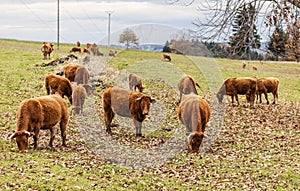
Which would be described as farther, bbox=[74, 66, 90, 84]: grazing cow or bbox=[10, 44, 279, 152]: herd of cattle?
bbox=[74, 66, 90, 84]: grazing cow

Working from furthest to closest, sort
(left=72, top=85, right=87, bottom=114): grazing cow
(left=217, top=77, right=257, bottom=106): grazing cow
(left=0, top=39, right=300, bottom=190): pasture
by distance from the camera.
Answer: (left=217, top=77, right=257, bottom=106): grazing cow → (left=72, top=85, right=87, bottom=114): grazing cow → (left=0, top=39, right=300, bottom=190): pasture

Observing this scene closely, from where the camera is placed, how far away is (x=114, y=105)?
696 inches

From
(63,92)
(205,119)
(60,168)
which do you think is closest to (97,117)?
(63,92)

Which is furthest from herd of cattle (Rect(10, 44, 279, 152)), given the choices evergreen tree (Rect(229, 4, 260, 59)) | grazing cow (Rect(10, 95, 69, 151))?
evergreen tree (Rect(229, 4, 260, 59))

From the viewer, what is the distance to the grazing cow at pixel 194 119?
14.6 m

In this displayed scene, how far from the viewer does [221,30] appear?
19.3 metres

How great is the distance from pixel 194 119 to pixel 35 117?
17.1 feet

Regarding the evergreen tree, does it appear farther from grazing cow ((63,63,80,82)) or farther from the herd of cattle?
grazing cow ((63,63,80,82))

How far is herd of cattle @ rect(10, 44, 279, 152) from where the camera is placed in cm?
1345

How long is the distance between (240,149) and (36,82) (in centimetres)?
1628

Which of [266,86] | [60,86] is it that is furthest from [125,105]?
[266,86]

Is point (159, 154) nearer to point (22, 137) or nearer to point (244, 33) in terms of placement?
point (22, 137)

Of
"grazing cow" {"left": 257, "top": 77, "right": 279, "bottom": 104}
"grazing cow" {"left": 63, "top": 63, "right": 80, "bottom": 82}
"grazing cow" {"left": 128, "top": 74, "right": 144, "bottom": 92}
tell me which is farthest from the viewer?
"grazing cow" {"left": 257, "top": 77, "right": 279, "bottom": 104}

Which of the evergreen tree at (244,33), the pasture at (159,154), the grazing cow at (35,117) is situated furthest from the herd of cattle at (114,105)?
the evergreen tree at (244,33)
